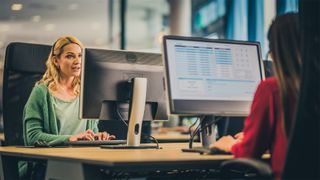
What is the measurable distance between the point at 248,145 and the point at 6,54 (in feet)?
5.14

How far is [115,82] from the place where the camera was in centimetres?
275

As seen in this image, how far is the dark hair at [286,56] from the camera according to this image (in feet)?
6.41

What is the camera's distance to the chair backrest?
3.11 meters

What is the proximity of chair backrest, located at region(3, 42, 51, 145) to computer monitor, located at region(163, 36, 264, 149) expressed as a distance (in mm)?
921

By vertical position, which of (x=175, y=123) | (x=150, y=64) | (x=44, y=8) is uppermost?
(x=44, y=8)

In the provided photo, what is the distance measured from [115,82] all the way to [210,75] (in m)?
0.45

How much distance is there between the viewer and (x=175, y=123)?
6383 millimetres

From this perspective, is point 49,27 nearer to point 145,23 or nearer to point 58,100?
point 145,23

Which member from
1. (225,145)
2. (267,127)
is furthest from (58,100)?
(267,127)

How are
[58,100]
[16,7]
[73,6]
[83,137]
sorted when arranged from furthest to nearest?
[73,6] < [16,7] < [58,100] < [83,137]

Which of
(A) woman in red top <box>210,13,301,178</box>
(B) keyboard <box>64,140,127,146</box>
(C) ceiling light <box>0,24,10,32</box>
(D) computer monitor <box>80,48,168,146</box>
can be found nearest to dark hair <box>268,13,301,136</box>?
(A) woman in red top <box>210,13,301,178</box>

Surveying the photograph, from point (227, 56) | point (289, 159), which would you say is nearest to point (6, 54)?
point (227, 56)

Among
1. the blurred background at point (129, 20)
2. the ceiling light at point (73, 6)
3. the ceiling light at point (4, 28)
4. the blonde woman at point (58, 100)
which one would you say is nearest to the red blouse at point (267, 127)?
the blonde woman at point (58, 100)

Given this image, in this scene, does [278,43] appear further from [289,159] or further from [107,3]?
[107,3]
